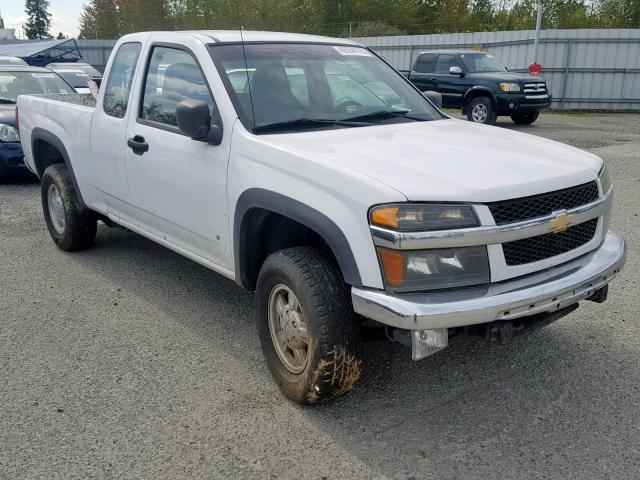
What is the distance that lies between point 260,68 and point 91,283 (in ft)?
7.94

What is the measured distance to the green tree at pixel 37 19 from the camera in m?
106

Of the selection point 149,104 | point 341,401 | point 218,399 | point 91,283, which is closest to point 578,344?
point 341,401

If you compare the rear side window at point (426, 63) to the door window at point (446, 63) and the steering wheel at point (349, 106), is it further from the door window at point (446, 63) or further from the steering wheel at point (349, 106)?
the steering wheel at point (349, 106)

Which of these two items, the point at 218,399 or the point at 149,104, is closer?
the point at 218,399

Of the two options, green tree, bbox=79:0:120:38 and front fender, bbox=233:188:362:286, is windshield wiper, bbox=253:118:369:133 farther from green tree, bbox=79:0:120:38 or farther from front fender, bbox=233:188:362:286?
green tree, bbox=79:0:120:38

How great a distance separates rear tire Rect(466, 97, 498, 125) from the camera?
16.2 metres

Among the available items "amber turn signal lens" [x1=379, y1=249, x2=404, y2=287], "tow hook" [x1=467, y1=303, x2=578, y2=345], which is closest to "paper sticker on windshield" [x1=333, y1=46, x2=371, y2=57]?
Answer: "amber turn signal lens" [x1=379, y1=249, x2=404, y2=287]

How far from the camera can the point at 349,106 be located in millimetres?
4215

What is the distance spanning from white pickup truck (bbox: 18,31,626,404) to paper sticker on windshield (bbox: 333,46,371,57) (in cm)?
1

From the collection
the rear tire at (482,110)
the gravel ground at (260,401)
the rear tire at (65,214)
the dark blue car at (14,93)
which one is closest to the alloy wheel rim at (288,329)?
the gravel ground at (260,401)

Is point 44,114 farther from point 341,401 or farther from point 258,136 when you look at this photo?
Result: point 341,401

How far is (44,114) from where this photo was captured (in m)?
6.11

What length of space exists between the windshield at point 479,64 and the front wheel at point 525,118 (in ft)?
4.24

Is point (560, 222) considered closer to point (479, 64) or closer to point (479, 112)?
point (479, 112)
